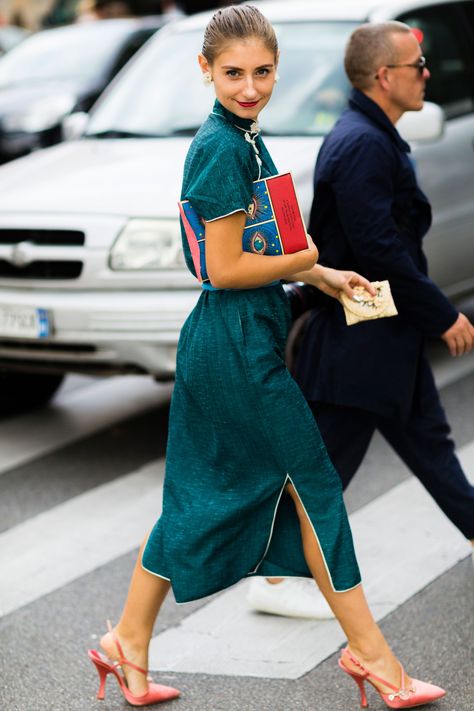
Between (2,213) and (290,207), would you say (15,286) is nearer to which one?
(2,213)

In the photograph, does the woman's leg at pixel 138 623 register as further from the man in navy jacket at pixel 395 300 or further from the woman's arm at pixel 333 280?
the woman's arm at pixel 333 280

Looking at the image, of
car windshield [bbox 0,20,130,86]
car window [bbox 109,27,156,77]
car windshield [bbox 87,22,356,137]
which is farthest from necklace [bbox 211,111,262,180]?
car window [bbox 109,27,156,77]

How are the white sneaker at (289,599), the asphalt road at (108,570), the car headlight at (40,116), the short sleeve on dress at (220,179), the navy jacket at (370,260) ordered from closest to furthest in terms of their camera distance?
the short sleeve on dress at (220,179) < the asphalt road at (108,570) < the navy jacket at (370,260) < the white sneaker at (289,599) < the car headlight at (40,116)

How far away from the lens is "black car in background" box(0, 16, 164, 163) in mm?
10312

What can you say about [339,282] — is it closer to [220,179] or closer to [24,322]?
[220,179]

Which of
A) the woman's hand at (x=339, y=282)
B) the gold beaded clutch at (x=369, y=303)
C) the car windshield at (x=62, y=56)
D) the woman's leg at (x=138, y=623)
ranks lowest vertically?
the car windshield at (x=62, y=56)

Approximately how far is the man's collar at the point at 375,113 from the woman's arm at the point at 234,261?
2.75 ft

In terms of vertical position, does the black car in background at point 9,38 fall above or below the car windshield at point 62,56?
below

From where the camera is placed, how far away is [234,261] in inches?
122

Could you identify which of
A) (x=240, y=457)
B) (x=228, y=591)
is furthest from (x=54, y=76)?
(x=240, y=457)

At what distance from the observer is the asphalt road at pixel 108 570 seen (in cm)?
357

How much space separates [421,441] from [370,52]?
120cm

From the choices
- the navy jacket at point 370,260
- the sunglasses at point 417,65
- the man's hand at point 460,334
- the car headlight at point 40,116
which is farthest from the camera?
the car headlight at point 40,116

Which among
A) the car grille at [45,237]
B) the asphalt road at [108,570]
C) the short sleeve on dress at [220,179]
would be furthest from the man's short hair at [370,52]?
the car grille at [45,237]
